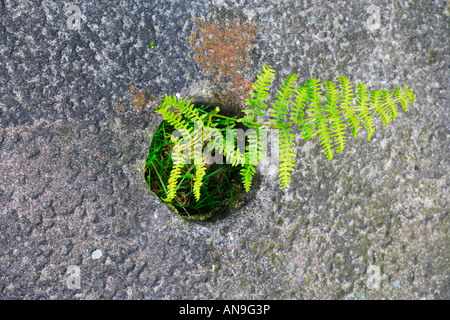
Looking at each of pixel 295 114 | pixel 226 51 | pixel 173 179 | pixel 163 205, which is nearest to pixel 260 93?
pixel 295 114

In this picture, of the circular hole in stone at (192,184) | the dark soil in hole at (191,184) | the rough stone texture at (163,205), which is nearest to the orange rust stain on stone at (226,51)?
the rough stone texture at (163,205)

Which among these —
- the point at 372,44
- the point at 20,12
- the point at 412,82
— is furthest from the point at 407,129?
the point at 20,12

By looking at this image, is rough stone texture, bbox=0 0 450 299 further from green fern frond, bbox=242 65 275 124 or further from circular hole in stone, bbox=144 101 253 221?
green fern frond, bbox=242 65 275 124

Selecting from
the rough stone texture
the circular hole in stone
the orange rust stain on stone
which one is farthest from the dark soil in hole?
the orange rust stain on stone

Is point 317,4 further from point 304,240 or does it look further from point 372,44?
point 304,240

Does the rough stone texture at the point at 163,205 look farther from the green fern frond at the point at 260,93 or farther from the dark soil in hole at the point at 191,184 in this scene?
the green fern frond at the point at 260,93
